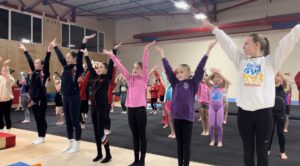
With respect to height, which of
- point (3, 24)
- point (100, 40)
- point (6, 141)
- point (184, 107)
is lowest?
point (6, 141)

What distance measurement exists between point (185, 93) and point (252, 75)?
41.6 inches

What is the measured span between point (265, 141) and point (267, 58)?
26.7 inches

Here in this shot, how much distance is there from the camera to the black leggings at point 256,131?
2062 millimetres

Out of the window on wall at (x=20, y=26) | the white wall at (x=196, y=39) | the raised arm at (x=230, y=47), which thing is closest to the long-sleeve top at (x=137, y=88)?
the raised arm at (x=230, y=47)

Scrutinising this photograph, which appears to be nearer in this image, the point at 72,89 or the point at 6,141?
the point at 72,89

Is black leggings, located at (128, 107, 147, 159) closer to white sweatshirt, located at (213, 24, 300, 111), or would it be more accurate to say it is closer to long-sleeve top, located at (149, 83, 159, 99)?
white sweatshirt, located at (213, 24, 300, 111)

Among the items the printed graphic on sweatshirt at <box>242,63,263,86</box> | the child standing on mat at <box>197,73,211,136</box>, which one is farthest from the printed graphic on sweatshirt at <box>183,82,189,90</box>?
the child standing on mat at <box>197,73,211,136</box>

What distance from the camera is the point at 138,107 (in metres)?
3.41

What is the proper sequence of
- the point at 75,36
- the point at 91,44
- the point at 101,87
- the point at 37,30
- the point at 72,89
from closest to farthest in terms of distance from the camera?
1. the point at 101,87
2. the point at 72,89
3. the point at 37,30
4. the point at 75,36
5. the point at 91,44

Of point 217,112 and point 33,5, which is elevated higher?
point 33,5

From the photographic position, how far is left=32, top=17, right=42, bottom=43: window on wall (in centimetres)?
1258

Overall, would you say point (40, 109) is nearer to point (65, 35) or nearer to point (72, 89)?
point (72, 89)

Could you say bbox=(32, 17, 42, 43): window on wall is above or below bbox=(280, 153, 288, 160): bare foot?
above

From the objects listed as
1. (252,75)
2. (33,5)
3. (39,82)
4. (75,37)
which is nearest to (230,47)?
(252,75)
